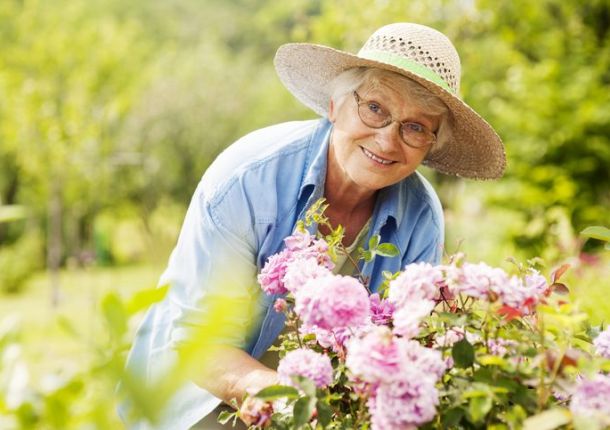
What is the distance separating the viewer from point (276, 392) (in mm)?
1170

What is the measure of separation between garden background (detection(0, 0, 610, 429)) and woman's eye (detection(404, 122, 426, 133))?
428 millimetres

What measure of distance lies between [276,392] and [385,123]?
1.04 metres

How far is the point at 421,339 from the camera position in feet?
4.65

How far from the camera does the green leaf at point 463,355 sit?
1200 mm

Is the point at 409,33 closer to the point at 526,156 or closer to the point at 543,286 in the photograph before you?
the point at 543,286

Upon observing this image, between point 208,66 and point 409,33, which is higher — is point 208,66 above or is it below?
below

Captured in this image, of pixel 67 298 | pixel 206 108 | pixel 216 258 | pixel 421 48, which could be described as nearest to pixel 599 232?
pixel 421 48

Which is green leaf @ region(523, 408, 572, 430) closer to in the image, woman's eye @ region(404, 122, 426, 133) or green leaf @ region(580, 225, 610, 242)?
green leaf @ region(580, 225, 610, 242)

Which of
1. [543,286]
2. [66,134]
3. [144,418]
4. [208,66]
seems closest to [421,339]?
[543,286]

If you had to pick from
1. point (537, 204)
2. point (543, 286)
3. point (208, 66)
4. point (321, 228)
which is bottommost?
point (208, 66)

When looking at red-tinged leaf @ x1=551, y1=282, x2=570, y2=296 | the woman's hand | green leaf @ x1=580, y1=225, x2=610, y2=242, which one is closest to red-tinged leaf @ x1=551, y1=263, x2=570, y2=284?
red-tinged leaf @ x1=551, y1=282, x2=570, y2=296

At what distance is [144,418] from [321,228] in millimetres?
1688

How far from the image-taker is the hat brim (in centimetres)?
213

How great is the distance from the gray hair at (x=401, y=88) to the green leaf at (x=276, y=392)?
1082 mm
